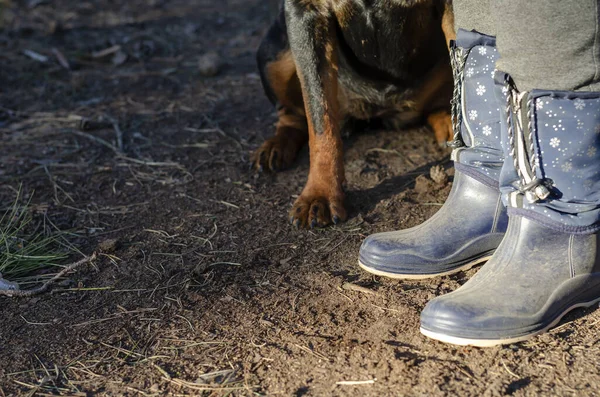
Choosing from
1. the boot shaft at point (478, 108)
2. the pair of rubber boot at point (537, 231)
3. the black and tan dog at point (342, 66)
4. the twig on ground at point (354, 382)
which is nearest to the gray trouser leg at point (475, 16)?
the boot shaft at point (478, 108)

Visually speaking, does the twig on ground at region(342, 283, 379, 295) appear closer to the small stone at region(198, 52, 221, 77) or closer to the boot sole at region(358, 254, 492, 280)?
the boot sole at region(358, 254, 492, 280)

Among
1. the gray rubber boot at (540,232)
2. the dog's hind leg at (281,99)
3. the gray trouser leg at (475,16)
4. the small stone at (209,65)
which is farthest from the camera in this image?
the small stone at (209,65)

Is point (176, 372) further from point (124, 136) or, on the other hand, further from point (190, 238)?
point (124, 136)

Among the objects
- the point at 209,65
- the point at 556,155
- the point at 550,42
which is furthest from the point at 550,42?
the point at 209,65

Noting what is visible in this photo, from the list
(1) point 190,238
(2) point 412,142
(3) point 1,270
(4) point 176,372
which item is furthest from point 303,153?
(4) point 176,372

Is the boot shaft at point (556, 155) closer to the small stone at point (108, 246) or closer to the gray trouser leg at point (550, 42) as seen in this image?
the gray trouser leg at point (550, 42)

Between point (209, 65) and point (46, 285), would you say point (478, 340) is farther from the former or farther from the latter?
point (209, 65)

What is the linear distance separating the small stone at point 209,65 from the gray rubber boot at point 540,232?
3.09 m

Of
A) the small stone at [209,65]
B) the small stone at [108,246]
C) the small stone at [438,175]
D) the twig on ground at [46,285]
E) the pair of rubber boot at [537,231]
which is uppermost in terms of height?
the pair of rubber boot at [537,231]

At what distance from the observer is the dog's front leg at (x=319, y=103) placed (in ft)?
9.23

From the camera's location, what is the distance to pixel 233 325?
6.97 feet

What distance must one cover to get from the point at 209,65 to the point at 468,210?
2876 mm

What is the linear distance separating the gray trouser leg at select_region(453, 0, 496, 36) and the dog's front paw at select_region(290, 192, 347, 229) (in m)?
0.87

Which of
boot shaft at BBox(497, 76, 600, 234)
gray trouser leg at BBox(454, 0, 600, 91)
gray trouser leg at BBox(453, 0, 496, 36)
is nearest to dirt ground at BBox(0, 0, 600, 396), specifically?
boot shaft at BBox(497, 76, 600, 234)
